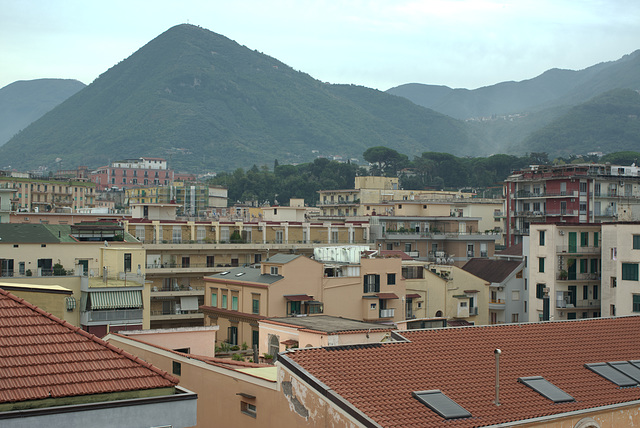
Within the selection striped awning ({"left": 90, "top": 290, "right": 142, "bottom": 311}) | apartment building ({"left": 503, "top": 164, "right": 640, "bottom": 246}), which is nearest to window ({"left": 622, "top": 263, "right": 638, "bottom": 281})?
striped awning ({"left": 90, "top": 290, "right": 142, "bottom": 311})

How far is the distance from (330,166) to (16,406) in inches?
7258

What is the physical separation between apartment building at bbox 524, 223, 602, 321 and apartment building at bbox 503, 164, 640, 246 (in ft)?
98.7

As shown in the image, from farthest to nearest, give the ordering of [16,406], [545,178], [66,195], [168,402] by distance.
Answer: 1. [66,195]
2. [545,178]
3. [168,402]
4. [16,406]

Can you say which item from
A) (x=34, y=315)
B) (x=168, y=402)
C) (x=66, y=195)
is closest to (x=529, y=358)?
(x=168, y=402)

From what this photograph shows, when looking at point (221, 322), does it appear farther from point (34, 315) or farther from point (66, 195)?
point (66, 195)

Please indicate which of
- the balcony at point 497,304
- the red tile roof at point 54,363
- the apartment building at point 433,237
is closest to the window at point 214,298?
the balcony at point 497,304

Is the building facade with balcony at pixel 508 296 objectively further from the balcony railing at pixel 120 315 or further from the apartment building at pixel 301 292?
the balcony railing at pixel 120 315

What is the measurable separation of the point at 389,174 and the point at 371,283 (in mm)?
151251

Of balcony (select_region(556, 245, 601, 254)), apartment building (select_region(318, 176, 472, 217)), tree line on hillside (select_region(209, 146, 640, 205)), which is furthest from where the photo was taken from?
tree line on hillside (select_region(209, 146, 640, 205))

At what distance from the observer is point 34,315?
41.5ft

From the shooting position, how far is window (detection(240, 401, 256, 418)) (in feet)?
60.1

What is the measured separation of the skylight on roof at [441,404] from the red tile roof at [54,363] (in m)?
6.05

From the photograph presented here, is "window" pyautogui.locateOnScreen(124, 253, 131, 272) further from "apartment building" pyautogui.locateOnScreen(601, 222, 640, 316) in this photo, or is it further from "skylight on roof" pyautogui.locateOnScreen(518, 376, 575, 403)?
"skylight on roof" pyautogui.locateOnScreen(518, 376, 575, 403)

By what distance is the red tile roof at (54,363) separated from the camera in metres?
11.3
